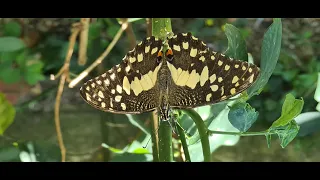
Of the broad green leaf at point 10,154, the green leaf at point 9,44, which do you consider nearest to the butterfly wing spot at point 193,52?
the broad green leaf at point 10,154

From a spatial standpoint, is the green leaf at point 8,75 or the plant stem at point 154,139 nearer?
the plant stem at point 154,139

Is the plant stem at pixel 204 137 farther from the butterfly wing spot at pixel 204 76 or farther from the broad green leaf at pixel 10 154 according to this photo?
the broad green leaf at pixel 10 154

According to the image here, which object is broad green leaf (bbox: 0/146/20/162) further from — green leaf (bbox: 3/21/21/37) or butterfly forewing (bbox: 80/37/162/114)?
green leaf (bbox: 3/21/21/37)

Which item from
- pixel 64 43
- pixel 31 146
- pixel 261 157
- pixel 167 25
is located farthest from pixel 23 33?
pixel 167 25

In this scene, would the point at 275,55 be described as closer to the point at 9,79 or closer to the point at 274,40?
the point at 274,40

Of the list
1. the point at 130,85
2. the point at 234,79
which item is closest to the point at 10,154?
the point at 130,85

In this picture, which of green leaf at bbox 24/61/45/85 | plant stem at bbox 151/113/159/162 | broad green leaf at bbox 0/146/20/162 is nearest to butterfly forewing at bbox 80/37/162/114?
plant stem at bbox 151/113/159/162
